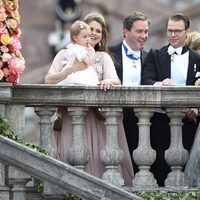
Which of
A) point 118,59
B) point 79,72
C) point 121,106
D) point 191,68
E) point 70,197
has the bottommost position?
point 70,197

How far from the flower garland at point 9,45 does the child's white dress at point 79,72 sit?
0.58m

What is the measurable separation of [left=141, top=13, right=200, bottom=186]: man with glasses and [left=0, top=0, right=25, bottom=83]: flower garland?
147 cm

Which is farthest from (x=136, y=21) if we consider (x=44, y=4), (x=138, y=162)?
(x=44, y=4)

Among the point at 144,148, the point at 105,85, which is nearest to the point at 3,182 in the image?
the point at 105,85

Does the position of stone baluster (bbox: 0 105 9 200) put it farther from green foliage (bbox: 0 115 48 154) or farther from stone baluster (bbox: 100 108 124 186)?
stone baluster (bbox: 100 108 124 186)

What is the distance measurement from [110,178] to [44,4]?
161 ft

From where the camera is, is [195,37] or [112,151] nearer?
[112,151]

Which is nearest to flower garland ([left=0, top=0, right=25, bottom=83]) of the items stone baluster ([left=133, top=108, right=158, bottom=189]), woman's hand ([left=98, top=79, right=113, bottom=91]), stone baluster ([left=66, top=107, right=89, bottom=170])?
stone baluster ([left=66, top=107, right=89, bottom=170])

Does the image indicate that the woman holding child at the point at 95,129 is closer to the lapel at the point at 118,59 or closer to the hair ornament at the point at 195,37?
the lapel at the point at 118,59

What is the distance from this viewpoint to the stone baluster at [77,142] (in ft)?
58.6

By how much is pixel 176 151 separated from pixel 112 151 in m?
0.64

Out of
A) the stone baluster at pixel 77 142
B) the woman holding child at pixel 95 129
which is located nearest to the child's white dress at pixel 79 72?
the woman holding child at pixel 95 129

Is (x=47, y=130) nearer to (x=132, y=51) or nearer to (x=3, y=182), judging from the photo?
(x=3, y=182)

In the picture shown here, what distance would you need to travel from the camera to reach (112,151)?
17.9 metres
